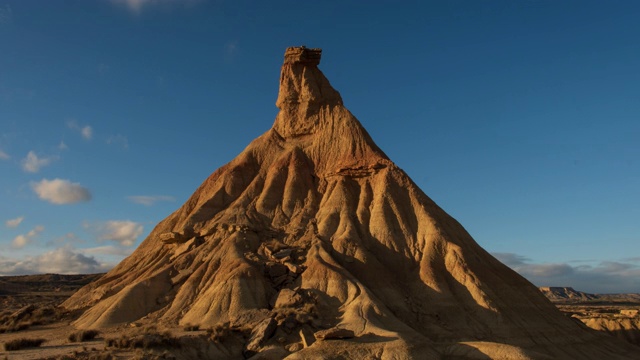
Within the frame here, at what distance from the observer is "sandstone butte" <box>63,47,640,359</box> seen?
32.2 meters

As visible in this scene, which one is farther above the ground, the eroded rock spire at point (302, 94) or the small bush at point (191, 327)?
the eroded rock spire at point (302, 94)

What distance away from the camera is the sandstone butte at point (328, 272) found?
32250mm

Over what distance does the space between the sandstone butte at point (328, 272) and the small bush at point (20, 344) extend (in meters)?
7.02

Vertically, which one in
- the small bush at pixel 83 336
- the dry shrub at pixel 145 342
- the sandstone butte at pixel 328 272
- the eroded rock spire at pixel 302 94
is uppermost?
the eroded rock spire at pixel 302 94

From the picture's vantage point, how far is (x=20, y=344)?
91.5 ft

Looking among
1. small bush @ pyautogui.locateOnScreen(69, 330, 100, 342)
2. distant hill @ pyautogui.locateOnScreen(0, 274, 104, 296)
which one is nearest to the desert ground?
small bush @ pyautogui.locateOnScreen(69, 330, 100, 342)

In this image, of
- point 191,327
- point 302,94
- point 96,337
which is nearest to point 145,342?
point 191,327

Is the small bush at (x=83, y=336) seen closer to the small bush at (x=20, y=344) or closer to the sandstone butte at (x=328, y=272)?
the small bush at (x=20, y=344)

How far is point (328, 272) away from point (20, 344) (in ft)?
67.9

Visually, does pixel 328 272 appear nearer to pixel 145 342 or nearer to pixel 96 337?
pixel 145 342

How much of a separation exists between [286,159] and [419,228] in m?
16.9

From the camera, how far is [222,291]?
37.1 metres

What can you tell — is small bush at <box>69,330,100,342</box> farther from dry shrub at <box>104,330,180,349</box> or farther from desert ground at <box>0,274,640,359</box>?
dry shrub at <box>104,330,180,349</box>

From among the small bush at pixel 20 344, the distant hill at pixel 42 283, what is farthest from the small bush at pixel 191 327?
the distant hill at pixel 42 283
